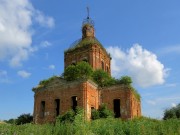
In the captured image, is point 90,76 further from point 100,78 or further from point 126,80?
point 126,80

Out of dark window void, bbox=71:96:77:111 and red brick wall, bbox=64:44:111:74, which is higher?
red brick wall, bbox=64:44:111:74

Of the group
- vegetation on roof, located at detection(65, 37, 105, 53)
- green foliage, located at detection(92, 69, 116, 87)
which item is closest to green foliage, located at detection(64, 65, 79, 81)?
green foliage, located at detection(92, 69, 116, 87)

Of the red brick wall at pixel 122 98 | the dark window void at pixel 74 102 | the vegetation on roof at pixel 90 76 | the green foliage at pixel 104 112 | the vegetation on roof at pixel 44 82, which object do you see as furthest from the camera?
the vegetation on roof at pixel 44 82

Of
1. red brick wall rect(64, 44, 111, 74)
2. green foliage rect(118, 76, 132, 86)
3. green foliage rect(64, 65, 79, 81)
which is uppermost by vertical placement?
red brick wall rect(64, 44, 111, 74)

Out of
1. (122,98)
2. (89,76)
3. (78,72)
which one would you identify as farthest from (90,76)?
(122,98)

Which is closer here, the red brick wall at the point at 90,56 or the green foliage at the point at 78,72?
the green foliage at the point at 78,72

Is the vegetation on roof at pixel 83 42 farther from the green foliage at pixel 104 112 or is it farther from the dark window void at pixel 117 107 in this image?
the green foliage at pixel 104 112

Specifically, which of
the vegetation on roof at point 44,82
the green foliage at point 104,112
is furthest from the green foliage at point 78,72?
the green foliage at point 104,112

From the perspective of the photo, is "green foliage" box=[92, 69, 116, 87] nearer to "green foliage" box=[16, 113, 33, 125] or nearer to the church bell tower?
the church bell tower

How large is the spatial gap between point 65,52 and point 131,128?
23.0 meters

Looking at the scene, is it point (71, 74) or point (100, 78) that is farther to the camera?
point (100, 78)

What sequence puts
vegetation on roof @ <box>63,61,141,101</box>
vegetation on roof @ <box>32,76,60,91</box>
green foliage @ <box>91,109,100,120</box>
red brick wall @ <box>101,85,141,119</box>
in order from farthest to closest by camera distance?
vegetation on roof @ <box>32,76,60,91</box>, vegetation on roof @ <box>63,61,141,101</box>, red brick wall @ <box>101,85,141,119</box>, green foliage @ <box>91,109,100,120</box>

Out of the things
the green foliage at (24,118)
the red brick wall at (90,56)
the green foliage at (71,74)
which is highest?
the red brick wall at (90,56)

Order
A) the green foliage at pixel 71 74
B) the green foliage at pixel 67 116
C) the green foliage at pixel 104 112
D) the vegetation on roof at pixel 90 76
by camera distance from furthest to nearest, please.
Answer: the green foliage at pixel 71 74, the vegetation on roof at pixel 90 76, the green foliage at pixel 104 112, the green foliage at pixel 67 116
